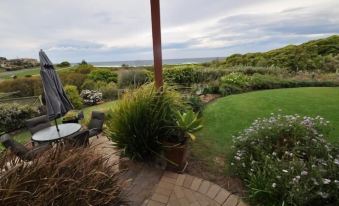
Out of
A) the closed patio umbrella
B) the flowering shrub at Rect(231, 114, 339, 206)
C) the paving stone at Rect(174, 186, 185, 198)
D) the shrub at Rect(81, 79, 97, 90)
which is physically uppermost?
the closed patio umbrella

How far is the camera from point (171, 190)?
294 centimetres

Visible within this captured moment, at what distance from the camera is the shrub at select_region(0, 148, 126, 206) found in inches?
66.0

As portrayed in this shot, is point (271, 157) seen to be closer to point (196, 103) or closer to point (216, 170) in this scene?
point (216, 170)

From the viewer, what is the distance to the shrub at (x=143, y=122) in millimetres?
3332

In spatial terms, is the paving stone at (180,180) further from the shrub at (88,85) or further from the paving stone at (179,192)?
the shrub at (88,85)

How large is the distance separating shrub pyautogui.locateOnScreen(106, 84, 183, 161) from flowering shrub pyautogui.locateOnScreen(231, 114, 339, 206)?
1.12 meters

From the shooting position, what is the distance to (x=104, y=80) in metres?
13.4

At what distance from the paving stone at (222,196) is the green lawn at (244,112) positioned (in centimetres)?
66

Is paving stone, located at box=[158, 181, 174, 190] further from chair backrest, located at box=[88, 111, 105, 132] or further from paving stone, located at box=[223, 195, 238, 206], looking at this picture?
chair backrest, located at box=[88, 111, 105, 132]

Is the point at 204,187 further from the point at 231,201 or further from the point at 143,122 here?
the point at 143,122

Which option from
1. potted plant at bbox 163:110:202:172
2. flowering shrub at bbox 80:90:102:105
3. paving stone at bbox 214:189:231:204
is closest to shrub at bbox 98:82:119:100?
flowering shrub at bbox 80:90:102:105

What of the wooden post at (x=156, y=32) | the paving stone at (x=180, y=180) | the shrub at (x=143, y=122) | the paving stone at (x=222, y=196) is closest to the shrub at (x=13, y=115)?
the shrub at (x=143, y=122)

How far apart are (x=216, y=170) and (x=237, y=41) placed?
48.4 feet

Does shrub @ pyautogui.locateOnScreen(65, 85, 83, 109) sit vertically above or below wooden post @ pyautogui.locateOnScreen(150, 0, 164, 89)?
below
